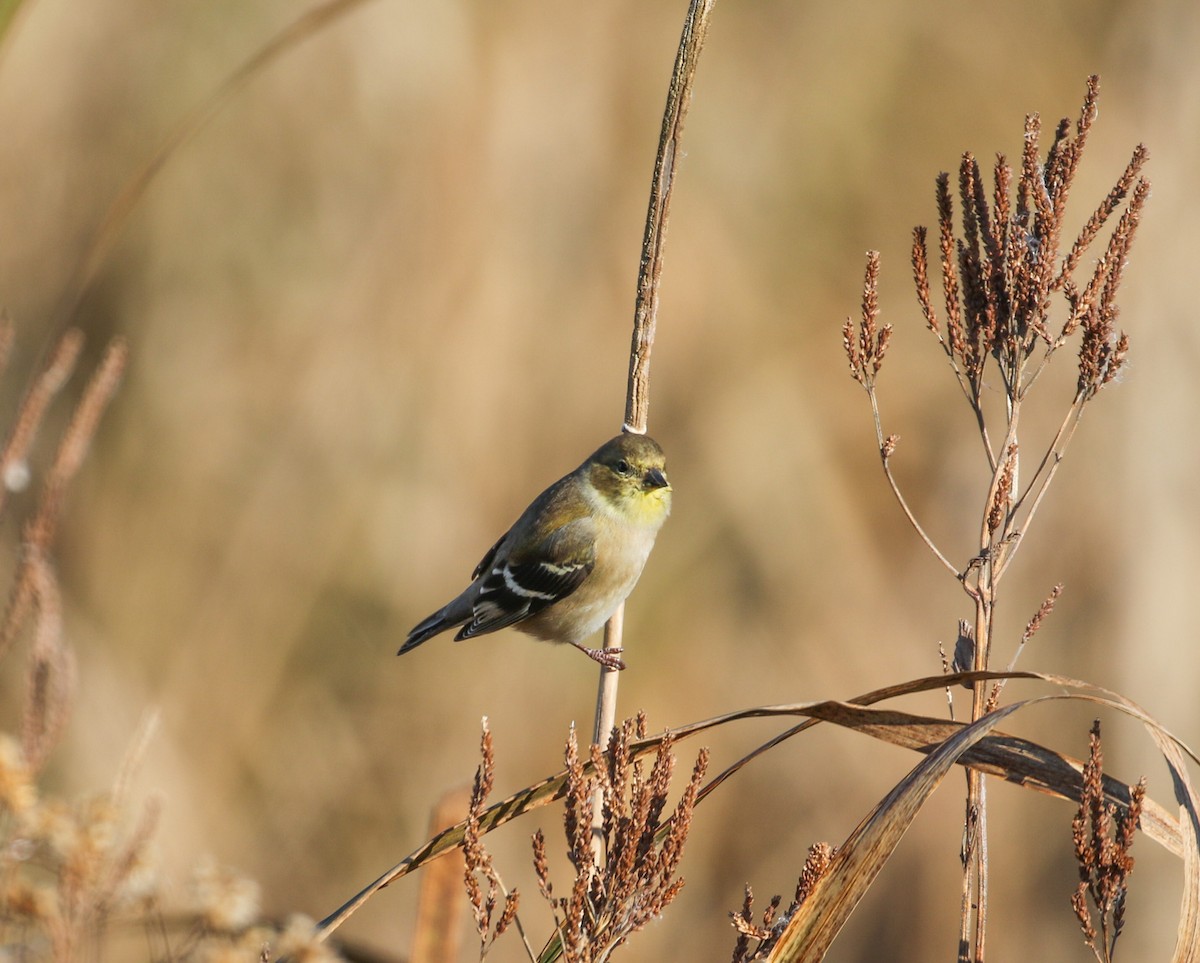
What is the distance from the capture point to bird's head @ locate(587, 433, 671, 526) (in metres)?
3.20

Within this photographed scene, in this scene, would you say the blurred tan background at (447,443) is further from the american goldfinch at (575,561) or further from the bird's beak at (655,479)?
the bird's beak at (655,479)

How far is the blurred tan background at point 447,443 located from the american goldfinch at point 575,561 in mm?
1223

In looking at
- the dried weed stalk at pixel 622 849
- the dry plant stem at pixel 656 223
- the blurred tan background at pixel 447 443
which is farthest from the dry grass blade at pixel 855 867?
the blurred tan background at pixel 447 443

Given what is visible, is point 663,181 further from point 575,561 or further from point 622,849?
point 575,561

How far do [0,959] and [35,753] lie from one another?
0.26 meters

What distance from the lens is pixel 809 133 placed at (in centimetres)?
550

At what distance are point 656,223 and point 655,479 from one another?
Result: 1.39 metres

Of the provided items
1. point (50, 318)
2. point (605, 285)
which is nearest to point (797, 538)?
point (605, 285)

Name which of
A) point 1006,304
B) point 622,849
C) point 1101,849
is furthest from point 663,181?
point 1101,849

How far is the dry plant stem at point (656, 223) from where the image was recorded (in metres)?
1.82

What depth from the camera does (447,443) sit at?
186 inches

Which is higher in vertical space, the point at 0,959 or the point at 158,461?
the point at 158,461

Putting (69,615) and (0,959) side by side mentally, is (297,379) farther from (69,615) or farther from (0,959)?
(0,959)

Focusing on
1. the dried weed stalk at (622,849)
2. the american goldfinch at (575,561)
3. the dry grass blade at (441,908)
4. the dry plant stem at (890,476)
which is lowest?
the dry grass blade at (441,908)
